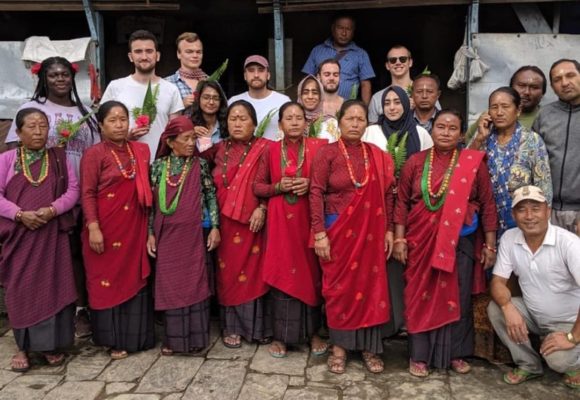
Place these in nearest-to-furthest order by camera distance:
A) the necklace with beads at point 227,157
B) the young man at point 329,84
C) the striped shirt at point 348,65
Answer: the necklace with beads at point 227,157, the young man at point 329,84, the striped shirt at point 348,65

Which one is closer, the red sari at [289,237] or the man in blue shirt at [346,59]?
the red sari at [289,237]

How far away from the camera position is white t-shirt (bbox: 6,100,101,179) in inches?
148

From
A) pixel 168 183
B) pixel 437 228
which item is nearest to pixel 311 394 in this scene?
pixel 437 228

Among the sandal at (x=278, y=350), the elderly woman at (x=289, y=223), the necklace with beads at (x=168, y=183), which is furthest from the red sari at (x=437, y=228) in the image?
the necklace with beads at (x=168, y=183)

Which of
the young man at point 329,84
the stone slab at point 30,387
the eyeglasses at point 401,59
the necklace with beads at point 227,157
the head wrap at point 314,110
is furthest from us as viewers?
the eyeglasses at point 401,59

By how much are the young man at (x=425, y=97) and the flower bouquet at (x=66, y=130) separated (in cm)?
232

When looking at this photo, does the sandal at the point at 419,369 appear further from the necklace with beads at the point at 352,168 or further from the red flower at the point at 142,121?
the red flower at the point at 142,121

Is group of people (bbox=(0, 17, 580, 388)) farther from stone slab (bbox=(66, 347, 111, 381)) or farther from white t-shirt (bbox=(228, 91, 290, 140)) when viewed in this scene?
white t-shirt (bbox=(228, 91, 290, 140))

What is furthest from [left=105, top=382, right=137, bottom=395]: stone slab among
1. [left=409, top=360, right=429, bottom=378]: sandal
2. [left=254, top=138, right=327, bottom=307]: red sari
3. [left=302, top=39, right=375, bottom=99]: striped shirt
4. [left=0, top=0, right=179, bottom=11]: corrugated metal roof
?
[left=0, top=0, right=179, bottom=11]: corrugated metal roof

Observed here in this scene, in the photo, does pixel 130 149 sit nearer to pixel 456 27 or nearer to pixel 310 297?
pixel 310 297

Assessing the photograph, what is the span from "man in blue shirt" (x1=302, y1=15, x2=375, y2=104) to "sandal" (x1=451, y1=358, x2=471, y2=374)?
2933 millimetres

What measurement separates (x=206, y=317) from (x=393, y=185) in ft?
4.83

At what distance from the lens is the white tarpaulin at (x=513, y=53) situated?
5.71 metres

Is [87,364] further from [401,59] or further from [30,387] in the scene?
[401,59]
